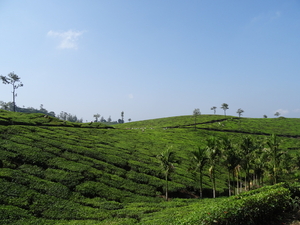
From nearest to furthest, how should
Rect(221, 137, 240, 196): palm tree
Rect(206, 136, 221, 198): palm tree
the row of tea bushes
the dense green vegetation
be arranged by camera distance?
the row of tea bushes, the dense green vegetation, Rect(206, 136, 221, 198): palm tree, Rect(221, 137, 240, 196): palm tree

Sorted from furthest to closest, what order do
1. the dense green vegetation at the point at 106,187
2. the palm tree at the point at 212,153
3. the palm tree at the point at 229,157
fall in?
the palm tree at the point at 229,157 < the palm tree at the point at 212,153 < the dense green vegetation at the point at 106,187

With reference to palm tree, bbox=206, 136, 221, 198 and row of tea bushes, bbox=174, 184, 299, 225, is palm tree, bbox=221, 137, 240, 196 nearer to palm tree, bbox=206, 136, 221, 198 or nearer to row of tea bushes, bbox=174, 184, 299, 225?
palm tree, bbox=206, 136, 221, 198

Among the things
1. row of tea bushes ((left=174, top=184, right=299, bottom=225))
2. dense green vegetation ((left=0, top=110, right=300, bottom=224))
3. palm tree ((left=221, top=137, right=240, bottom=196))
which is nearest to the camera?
row of tea bushes ((left=174, top=184, right=299, bottom=225))

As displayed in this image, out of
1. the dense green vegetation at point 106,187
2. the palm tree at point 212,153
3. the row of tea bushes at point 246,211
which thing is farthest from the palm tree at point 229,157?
the row of tea bushes at point 246,211

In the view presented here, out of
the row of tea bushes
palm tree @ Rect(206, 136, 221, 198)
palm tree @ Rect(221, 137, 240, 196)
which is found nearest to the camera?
the row of tea bushes

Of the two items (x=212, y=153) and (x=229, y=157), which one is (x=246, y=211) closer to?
(x=212, y=153)

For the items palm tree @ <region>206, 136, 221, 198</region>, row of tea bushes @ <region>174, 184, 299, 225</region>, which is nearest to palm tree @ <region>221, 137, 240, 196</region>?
palm tree @ <region>206, 136, 221, 198</region>

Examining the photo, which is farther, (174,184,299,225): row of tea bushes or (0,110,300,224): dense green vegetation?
(0,110,300,224): dense green vegetation

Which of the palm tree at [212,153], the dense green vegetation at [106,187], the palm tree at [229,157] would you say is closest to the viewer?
the dense green vegetation at [106,187]

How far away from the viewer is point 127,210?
29.1 meters

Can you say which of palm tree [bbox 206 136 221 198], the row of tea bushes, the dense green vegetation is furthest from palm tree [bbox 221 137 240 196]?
the row of tea bushes

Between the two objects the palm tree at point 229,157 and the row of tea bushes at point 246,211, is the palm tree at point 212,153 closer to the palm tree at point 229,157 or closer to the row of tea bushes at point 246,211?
the palm tree at point 229,157

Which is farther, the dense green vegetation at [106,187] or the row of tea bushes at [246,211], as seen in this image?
the dense green vegetation at [106,187]

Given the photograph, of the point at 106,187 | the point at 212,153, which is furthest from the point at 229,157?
the point at 106,187
